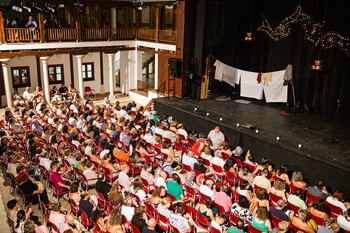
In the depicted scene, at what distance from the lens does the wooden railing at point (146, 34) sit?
1871 cm

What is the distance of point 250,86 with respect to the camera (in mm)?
15414

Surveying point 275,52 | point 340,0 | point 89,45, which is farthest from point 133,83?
point 340,0

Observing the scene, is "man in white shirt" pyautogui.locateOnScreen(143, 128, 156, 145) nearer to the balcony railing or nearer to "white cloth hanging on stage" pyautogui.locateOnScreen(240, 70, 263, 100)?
"white cloth hanging on stage" pyautogui.locateOnScreen(240, 70, 263, 100)

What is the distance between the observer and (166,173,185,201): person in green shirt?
6.66m

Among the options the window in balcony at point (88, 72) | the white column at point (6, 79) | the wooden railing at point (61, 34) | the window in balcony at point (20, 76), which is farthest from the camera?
the window in balcony at point (88, 72)

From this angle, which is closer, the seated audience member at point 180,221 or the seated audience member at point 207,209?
the seated audience member at point 180,221

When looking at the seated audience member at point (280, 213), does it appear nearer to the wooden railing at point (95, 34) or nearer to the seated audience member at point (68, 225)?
the seated audience member at point (68, 225)

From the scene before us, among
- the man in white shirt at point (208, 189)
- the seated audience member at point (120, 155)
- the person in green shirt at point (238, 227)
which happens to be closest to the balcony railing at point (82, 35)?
the seated audience member at point (120, 155)

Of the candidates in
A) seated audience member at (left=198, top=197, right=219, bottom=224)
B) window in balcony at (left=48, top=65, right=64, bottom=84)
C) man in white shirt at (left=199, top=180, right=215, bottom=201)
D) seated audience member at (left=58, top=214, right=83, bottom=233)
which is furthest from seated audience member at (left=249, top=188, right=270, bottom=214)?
window in balcony at (left=48, top=65, right=64, bottom=84)

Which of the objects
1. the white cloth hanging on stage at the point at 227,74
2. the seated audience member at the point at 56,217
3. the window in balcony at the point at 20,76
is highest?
the white cloth hanging on stage at the point at 227,74

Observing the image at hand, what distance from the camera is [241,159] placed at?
8.82 metres

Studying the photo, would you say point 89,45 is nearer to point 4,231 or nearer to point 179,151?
point 179,151

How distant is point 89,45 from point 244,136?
1160 cm

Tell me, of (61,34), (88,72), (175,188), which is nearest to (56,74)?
(88,72)
